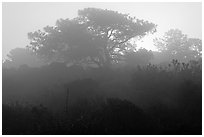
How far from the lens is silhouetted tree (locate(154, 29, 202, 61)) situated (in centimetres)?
4478

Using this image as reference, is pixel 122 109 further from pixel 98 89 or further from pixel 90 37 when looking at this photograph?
pixel 90 37

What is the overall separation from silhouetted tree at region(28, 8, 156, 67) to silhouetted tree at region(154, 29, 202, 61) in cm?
1118

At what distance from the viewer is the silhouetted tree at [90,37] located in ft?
108

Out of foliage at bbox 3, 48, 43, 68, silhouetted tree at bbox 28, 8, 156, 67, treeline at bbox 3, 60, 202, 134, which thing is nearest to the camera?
treeline at bbox 3, 60, 202, 134

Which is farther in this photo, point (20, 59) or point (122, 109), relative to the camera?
point (20, 59)

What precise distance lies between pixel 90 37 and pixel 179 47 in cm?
1985

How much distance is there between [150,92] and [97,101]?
4347mm

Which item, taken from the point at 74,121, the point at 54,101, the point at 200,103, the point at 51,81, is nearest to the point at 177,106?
the point at 200,103

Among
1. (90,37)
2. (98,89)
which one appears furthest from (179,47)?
(98,89)

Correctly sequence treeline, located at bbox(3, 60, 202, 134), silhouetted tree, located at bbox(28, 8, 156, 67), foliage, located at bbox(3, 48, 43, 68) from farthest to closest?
foliage, located at bbox(3, 48, 43, 68) < silhouetted tree, located at bbox(28, 8, 156, 67) < treeline, located at bbox(3, 60, 202, 134)

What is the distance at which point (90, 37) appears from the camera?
3334cm

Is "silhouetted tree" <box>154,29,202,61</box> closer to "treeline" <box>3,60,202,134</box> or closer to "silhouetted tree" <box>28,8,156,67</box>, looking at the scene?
"silhouetted tree" <box>28,8,156,67</box>

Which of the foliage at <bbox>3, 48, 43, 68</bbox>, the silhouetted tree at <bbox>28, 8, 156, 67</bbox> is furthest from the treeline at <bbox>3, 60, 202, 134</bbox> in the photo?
the foliage at <bbox>3, 48, 43, 68</bbox>

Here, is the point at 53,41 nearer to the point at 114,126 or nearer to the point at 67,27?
the point at 67,27
